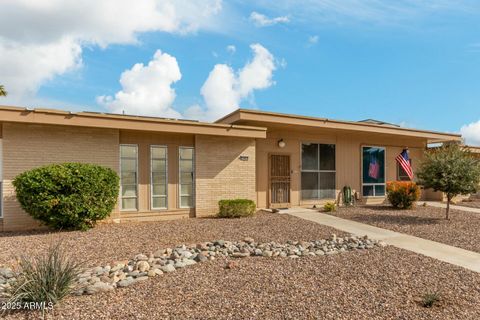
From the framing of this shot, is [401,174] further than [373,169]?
Yes

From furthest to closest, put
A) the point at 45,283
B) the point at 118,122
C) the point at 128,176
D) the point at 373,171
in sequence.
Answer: the point at 373,171, the point at 128,176, the point at 118,122, the point at 45,283

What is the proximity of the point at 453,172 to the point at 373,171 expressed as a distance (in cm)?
562

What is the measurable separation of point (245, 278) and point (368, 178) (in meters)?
12.9

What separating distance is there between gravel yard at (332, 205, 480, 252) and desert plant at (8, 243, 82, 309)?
8317mm

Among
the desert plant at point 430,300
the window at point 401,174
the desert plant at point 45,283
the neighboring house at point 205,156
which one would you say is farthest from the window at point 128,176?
the window at point 401,174

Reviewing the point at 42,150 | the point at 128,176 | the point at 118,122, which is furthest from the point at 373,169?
the point at 42,150

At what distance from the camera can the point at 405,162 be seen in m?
17.3

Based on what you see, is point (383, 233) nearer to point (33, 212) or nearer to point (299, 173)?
point (299, 173)

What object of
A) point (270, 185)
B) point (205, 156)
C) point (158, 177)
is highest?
point (205, 156)

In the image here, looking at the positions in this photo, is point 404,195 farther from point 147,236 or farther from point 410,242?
point 147,236

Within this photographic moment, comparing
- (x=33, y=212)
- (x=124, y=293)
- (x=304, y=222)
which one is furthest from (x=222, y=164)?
(x=124, y=293)

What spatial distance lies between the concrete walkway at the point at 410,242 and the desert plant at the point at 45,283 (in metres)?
6.79

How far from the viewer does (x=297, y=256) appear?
6895 millimetres

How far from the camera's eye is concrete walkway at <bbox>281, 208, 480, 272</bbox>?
7165mm
